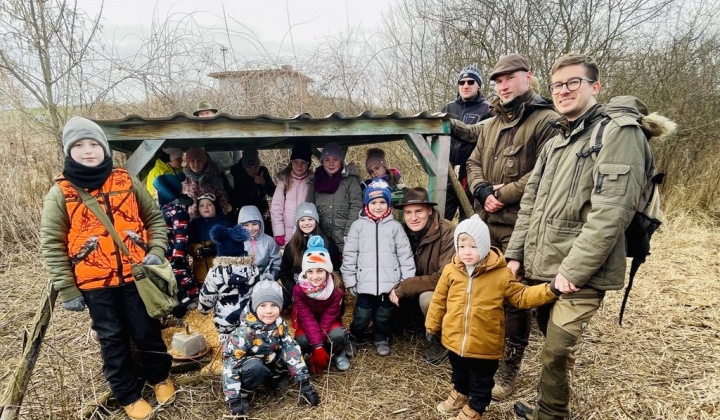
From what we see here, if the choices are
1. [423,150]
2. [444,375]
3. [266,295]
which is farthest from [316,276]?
[423,150]

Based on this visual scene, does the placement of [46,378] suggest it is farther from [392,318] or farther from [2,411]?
[392,318]

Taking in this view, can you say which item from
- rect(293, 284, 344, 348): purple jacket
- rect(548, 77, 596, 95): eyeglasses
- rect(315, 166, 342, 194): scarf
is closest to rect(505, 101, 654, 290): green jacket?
rect(548, 77, 596, 95): eyeglasses

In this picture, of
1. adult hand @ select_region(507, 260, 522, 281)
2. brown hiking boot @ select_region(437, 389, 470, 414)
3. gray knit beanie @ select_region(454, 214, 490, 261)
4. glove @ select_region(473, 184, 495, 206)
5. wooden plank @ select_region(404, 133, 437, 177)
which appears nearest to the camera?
gray knit beanie @ select_region(454, 214, 490, 261)

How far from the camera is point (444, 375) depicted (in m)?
3.36

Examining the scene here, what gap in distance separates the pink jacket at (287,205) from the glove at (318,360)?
1611mm

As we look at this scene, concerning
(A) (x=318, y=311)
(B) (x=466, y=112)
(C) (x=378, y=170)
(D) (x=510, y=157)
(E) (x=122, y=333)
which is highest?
(B) (x=466, y=112)

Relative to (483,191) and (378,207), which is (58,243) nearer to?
(378,207)

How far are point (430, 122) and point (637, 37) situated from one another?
6.87 metres

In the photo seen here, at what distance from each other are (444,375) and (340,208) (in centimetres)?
198

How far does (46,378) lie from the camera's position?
333cm

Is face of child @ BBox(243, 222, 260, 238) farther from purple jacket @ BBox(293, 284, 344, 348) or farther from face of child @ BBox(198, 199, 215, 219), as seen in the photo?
purple jacket @ BBox(293, 284, 344, 348)

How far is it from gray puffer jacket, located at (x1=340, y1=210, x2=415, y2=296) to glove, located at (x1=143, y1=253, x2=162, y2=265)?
1.60 meters

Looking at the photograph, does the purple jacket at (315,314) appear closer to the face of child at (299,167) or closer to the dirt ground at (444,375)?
the dirt ground at (444,375)

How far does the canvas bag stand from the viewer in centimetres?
260
